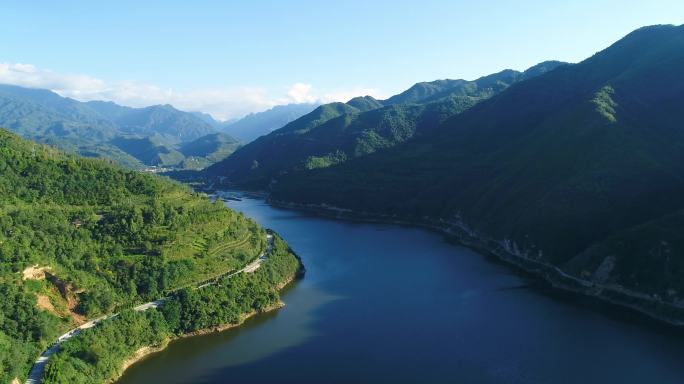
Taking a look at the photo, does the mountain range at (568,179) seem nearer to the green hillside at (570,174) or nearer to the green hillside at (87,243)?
the green hillside at (570,174)

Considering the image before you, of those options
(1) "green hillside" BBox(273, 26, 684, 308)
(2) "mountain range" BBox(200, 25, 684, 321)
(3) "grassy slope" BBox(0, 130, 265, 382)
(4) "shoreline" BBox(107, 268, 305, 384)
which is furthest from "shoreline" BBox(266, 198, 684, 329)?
(3) "grassy slope" BBox(0, 130, 265, 382)

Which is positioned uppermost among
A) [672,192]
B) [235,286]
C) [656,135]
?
[656,135]

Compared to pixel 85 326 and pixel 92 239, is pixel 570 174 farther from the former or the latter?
pixel 85 326

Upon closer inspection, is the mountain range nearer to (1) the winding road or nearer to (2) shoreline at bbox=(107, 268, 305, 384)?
(2) shoreline at bbox=(107, 268, 305, 384)

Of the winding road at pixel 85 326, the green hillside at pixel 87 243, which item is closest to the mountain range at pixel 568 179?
the winding road at pixel 85 326

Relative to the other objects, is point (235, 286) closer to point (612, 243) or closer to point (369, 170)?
point (612, 243)

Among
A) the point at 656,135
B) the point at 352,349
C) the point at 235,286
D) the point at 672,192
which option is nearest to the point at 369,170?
the point at 656,135
